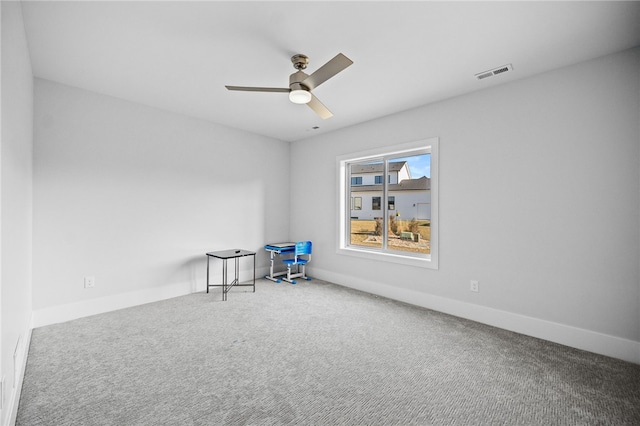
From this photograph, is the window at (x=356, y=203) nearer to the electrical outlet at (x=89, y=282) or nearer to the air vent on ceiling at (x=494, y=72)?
the air vent on ceiling at (x=494, y=72)

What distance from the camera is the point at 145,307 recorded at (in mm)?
3492

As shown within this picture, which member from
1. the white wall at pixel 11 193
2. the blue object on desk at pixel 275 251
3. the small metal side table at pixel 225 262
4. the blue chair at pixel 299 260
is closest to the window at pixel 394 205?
the blue chair at pixel 299 260

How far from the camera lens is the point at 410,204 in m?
4.02

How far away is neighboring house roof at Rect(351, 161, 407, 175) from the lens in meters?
4.18

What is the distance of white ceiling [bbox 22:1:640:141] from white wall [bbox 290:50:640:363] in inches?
12.3

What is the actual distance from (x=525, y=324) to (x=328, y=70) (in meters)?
3.01

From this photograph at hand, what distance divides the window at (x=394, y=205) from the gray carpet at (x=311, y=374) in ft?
3.47

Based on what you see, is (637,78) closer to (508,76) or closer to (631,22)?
(631,22)

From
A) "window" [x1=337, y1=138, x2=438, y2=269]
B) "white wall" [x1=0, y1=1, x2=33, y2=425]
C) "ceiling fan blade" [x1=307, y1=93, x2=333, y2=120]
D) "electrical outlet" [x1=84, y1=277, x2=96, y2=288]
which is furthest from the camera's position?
"window" [x1=337, y1=138, x2=438, y2=269]

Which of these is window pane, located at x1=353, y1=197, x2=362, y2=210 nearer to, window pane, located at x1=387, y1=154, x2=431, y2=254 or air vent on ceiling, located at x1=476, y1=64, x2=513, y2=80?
window pane, located at x1=387, y1=154, x2=431, y2=254

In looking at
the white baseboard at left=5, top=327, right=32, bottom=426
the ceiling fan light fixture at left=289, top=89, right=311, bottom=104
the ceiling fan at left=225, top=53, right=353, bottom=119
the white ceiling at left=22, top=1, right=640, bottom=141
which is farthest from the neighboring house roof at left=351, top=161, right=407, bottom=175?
the white baseboard at left=5, top=327, right=32, bottom=426

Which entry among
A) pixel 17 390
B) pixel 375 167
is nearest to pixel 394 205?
pixel 375 167

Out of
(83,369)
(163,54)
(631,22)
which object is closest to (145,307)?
(83,369)

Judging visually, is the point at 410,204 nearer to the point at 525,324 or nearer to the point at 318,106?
the point at 525,324
